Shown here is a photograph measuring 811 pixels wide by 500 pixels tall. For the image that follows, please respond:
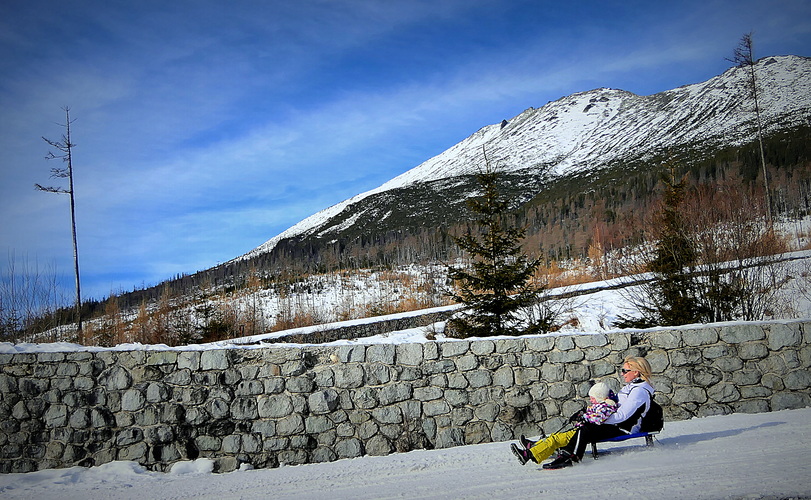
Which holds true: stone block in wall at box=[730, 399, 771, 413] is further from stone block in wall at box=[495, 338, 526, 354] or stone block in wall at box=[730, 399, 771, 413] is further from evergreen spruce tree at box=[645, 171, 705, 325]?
evergreen spruce tree at box=[645, 171, 705, 325]

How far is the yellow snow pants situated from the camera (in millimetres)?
4598

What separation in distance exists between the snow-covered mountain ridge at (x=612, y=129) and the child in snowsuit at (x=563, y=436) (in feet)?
298

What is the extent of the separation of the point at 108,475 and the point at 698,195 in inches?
498

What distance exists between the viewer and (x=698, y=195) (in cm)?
1205

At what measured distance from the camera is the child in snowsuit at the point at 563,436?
461 cm

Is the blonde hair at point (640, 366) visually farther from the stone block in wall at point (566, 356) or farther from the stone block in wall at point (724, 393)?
the stone block in wall at point (724, 393)

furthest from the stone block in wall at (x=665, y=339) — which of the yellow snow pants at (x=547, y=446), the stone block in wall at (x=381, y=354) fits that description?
the stone block in wall at (x=381, y=354)

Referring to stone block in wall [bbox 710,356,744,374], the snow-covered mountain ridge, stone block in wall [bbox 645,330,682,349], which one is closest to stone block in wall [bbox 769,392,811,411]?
stone block in wall [bbox 710,356,744,374]

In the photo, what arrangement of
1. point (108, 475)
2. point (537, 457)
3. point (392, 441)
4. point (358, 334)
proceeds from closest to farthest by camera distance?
point (537, 457) < point (108, 475) < point (392, 441) < point (358, 334)

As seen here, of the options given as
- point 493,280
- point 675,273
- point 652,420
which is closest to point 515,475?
point 652,420

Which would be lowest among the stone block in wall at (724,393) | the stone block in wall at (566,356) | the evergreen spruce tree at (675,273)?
the stone block in wall at (724,393)

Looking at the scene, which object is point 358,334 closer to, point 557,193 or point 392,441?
point 392,441

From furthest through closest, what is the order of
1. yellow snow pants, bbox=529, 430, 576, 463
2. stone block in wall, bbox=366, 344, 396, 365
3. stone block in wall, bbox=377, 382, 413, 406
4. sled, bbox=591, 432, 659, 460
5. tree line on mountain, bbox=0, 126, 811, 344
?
tree line on mountain, bbox=0, 126, 811, 344
stone block in wall, bbox=366, 344, 396, 365
stone block in wall, bbox=377, 382, 413, 406
sled, bbox=591, 432, 659, 460
yellow snow pants, bbox=529, 430, 576, 463

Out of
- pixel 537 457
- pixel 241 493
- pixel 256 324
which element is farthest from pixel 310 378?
pixel 256 324
